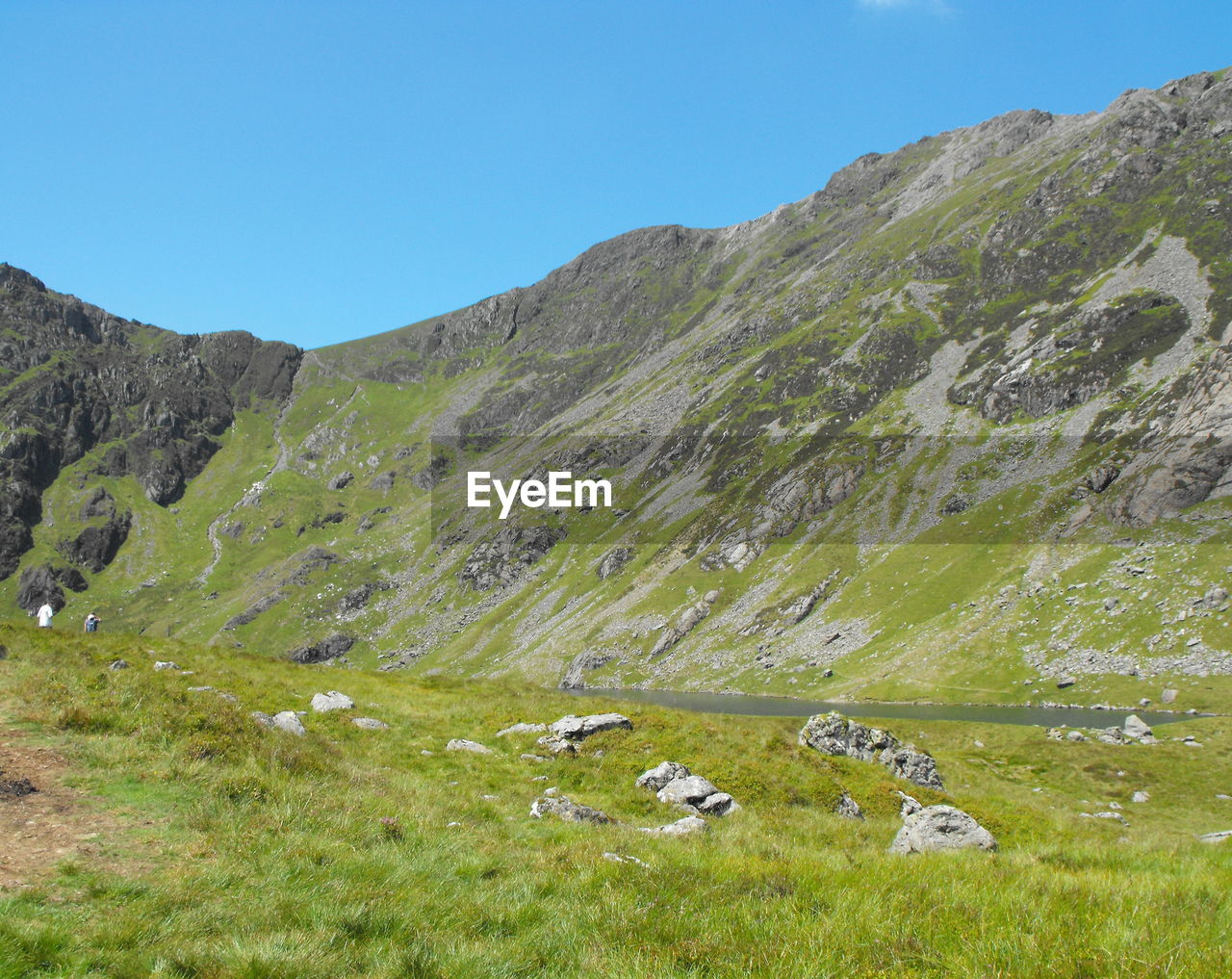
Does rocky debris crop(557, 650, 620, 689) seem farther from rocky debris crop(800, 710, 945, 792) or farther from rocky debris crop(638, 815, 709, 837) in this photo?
rocky debris crop(638, 815, 709, 837)

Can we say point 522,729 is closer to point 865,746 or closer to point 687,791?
point 687,791

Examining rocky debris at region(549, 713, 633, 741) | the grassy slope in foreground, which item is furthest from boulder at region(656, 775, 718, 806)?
rocky debris at region(549, 713, 633, 741)

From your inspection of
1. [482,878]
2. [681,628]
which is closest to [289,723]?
[482,878]

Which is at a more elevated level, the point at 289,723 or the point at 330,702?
the point at 289,723

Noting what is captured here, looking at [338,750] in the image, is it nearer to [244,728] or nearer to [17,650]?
[244,728]

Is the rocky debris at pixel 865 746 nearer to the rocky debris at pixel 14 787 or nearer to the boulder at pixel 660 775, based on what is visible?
the boulder at pixel 660 775

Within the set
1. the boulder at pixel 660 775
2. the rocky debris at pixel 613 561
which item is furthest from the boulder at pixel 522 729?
the rocky debris at pixel 613 561

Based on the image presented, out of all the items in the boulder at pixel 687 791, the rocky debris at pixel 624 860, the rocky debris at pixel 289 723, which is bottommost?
the boulder at pixel 687 791
